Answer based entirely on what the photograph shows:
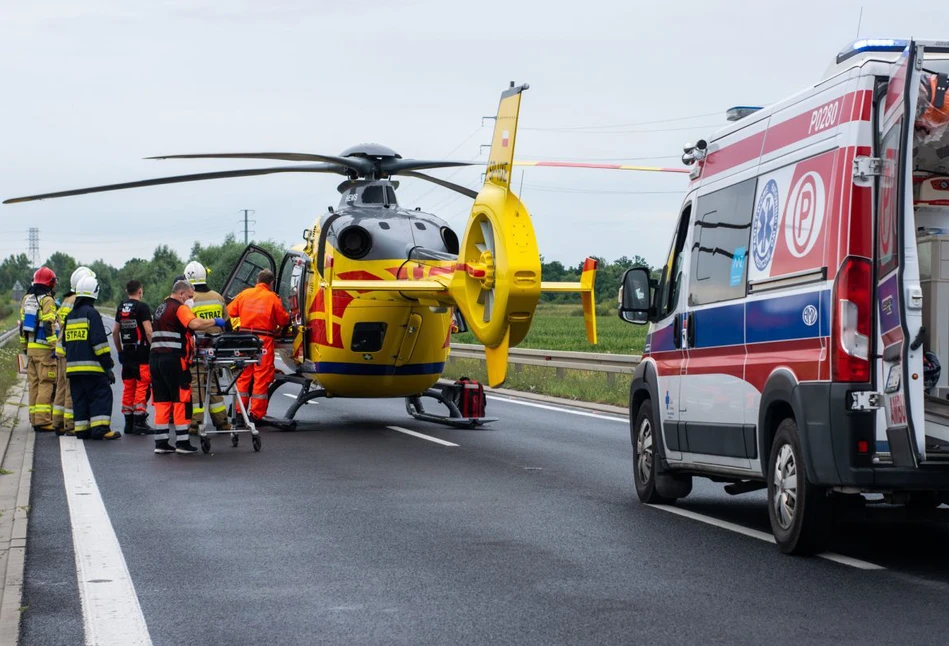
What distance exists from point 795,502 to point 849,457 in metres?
0.84

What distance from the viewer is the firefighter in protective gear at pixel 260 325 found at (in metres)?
17.9

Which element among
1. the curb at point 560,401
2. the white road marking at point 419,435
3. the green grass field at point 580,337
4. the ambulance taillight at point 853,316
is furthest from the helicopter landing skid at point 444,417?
the green grass field at point 580,337

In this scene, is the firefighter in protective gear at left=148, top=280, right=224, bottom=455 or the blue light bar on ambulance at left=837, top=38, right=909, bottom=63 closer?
the blue light bar on ambulance at left=837, top=38, right=909, bottom=63

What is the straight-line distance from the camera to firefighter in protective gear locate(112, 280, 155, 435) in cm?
1741

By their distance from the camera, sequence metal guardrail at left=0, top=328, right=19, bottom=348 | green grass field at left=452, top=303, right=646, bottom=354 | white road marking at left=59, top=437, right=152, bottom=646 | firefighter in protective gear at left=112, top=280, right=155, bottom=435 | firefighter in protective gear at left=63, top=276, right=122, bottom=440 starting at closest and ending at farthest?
white road marking at left=59, top=437, right=152, bottom=646 → firefighter in protective gear at left=63, top=276, right=122, bottom=440 → firefighter in protective gear at left=112, top=280, right=155, bottom=435 → green grass field at left=452, top=303, right=646, bottom=354 → metal guardrail at left=0, top=328, right=19, bottom=348

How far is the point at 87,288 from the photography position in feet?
54.9

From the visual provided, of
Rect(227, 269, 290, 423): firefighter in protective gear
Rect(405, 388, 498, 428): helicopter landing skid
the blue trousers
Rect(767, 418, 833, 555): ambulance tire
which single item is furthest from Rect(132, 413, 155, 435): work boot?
Rect(767, 418, 833, 555): ambulance tire

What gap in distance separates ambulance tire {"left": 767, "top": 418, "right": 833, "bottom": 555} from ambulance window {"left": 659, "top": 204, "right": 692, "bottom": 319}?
2200mm

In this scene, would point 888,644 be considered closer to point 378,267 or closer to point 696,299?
point 696,299

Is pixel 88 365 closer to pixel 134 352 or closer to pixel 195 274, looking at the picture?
pixel 134 352

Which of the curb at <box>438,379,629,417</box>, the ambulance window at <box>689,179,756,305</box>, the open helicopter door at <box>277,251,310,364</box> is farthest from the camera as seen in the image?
the curb at <box>438,379,629,417</box>

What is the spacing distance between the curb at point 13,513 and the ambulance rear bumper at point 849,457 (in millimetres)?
4218

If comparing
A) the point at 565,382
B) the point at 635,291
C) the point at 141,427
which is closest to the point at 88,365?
the point at 141,427

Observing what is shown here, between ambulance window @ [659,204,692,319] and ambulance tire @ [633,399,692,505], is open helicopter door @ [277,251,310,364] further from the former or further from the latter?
ambulance window @ [659,204,692,319]
